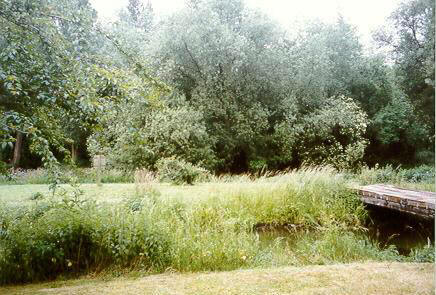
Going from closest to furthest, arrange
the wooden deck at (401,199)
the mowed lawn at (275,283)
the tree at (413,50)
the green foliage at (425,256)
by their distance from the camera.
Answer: the mowed lawn at (275,283), the green foliage at (425,256), the wooden deck at (401,199), the tree at (413,50)

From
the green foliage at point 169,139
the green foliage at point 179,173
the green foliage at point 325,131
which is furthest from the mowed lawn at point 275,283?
the green foliage at point 325,131

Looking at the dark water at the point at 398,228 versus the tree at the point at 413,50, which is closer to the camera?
the dark water at the point at 398,228

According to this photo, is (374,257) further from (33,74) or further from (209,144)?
(209,144)

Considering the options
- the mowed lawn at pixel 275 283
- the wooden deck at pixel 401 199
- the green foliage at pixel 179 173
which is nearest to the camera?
the mowed lawn at pixel 275 283

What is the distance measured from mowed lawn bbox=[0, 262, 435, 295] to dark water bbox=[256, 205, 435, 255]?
7.67ft

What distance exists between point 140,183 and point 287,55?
28.5 feet

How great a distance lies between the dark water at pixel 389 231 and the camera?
6.39 meters

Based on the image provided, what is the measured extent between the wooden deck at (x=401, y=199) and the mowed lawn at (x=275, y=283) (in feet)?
6.62

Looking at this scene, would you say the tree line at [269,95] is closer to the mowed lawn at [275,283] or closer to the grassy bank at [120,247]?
the grassy bank at [120,247]

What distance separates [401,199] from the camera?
20.7 feet

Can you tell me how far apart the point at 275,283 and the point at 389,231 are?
477 cm

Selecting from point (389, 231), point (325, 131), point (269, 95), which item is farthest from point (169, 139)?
point (389, 231)

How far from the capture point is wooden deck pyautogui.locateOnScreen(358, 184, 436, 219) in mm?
5713

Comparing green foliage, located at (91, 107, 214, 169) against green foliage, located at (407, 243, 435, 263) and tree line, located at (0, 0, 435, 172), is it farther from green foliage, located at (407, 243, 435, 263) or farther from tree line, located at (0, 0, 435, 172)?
green foliage, located at (407, 243, 435, 263)
